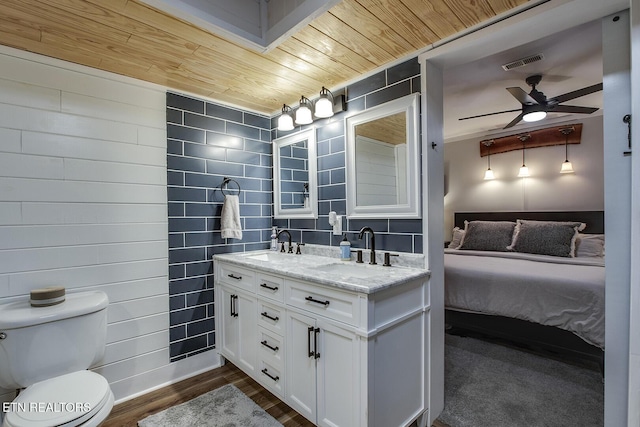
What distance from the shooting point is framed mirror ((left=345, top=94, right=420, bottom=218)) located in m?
1.78

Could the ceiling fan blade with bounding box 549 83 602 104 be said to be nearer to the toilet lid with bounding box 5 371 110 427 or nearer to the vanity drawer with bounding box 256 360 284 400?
the vanity drawer with bounding box 256 360 284 400

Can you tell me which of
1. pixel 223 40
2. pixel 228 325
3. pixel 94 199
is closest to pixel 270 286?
pixel 228 325

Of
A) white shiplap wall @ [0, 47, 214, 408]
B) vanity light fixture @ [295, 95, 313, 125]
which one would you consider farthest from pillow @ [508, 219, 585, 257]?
white shiplap wall @ [0, 47, 214, 408]

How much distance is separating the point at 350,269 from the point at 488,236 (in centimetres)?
274

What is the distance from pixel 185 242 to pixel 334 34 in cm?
178

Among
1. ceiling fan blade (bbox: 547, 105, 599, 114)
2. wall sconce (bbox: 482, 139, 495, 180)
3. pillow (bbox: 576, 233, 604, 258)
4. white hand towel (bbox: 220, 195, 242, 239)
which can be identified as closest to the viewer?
white hand towel (bbox: 220, 195, 242, 239)

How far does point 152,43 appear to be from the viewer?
164cm

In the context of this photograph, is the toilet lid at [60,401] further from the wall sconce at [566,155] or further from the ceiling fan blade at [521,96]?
the wall sconce at [566,155]

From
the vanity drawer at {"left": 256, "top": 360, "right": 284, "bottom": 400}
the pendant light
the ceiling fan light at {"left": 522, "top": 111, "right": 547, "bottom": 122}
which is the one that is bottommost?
the vanity drawer at {"left": 256, "top": 360, "right": 284, "bottom": 400}

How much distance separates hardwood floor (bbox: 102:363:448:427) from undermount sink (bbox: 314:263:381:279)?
899mm

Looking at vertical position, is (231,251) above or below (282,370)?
above

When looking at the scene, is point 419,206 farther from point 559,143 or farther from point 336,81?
point 559,143

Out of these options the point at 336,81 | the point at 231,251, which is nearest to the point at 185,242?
the point at 231,251

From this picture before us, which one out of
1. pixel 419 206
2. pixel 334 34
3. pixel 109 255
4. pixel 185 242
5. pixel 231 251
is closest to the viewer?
pixel 334 34
